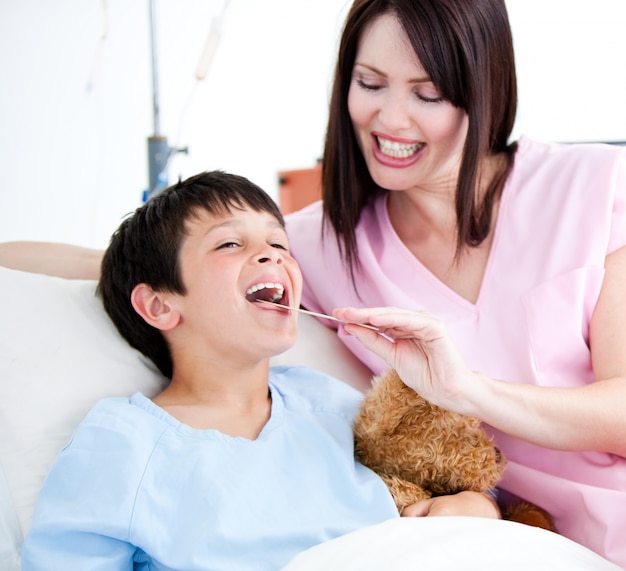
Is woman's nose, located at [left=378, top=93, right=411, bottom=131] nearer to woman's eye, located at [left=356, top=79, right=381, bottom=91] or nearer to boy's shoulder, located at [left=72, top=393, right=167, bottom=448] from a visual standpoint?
woman's eye, located at [left=356, top=79, right=381, bottom=91]

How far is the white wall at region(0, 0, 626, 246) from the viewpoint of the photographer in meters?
2.51

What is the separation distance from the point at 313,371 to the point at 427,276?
269 mm

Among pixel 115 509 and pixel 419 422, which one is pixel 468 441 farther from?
pixel 115 509

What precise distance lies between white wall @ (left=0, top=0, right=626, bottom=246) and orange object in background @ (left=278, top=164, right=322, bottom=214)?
0.54 feet

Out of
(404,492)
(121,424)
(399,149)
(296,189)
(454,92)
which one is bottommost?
(296,189)

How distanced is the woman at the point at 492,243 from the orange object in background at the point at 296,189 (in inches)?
65.1

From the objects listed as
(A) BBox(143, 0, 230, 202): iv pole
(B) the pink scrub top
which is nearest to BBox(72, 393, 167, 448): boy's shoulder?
(B) the pink scrub top

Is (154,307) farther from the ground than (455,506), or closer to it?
farther from the ground

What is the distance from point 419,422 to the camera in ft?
3.82

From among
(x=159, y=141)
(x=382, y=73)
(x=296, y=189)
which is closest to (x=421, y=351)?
(x=382, y=73)

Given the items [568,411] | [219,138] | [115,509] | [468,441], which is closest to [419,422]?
[468,441]

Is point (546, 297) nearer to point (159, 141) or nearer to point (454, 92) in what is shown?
point (454, 92)

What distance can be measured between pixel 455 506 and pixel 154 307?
56 centimetres

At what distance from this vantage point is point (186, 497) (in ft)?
3.34
